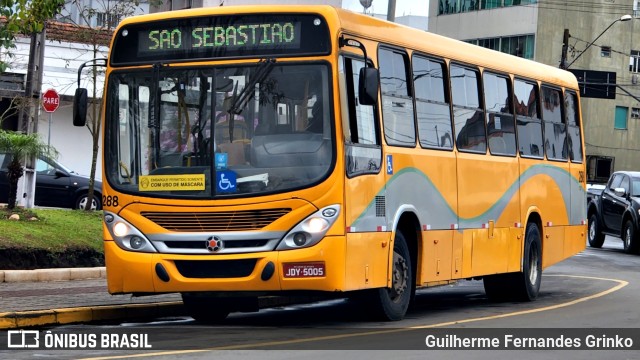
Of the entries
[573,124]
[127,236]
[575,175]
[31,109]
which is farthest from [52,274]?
[573,124]

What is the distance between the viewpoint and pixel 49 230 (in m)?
20.6

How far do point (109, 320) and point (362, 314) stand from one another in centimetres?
306

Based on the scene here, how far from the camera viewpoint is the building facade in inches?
2867

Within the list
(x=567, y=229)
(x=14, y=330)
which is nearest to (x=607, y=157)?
(x=567, y=229)

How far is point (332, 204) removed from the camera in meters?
12.8

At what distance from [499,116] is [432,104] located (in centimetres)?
257

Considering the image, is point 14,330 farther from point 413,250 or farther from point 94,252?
point 94,252

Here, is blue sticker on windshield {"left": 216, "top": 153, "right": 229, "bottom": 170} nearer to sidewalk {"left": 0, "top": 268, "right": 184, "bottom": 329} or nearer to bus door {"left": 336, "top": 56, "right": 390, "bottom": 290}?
bus door {"left": 336, "top": 56, "right": 390, "bottom": 290}

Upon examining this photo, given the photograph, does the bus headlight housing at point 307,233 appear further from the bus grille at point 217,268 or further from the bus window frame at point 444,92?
the bus window frame at point 444,92

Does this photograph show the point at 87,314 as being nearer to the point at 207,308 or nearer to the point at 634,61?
the point at 207,308

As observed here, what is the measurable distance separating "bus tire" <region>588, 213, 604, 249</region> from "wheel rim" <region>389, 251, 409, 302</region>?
20889 mm

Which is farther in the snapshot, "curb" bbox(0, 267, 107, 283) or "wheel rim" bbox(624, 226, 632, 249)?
"wheel rim" bbox(624, 226, 632, 249)

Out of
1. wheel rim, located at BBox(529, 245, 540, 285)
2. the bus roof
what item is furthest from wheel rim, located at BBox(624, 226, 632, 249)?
wheel rim, located at BBox(529, 245, 540, 285)

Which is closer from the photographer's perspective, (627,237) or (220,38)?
(220,38)
